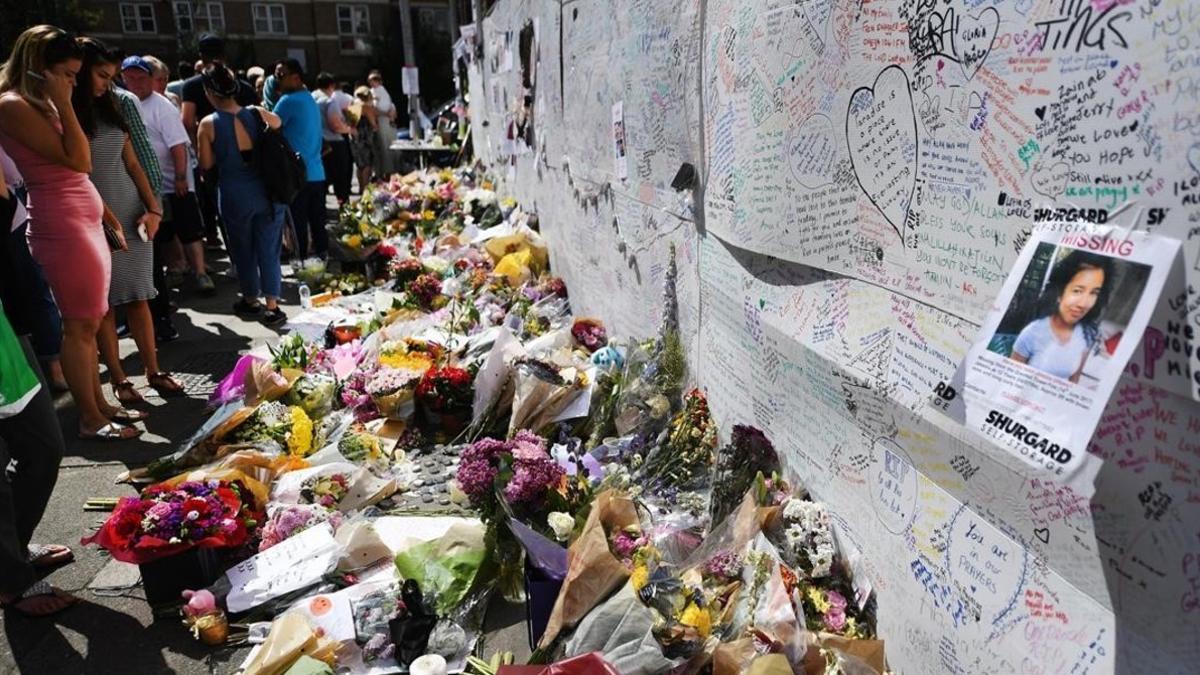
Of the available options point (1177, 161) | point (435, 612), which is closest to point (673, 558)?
point (435, 612)

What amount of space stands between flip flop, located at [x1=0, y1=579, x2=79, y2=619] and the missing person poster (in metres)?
3.49

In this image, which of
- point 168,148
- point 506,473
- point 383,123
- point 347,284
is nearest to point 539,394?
point 506,473

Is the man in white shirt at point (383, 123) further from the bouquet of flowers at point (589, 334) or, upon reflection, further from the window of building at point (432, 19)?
the window of building at point (432, 19)

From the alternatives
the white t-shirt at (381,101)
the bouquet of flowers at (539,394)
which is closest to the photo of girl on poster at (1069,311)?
the bouquet of flowers at (539,394)

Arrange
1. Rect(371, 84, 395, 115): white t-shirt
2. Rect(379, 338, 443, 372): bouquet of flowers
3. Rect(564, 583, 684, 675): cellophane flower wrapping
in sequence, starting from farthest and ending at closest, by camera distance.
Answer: Rect(371, 84, 395, 115): white t-shirt
Rect(379, 338, 443, 372): bouquet of flowers
Rect(564, 583, 684, 675): cellophane flower wrapping

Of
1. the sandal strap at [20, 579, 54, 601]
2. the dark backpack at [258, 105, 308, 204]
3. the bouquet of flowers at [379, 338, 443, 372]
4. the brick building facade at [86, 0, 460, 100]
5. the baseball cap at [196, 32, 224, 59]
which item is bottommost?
the sandal strap at [20, 579, 54, 601]

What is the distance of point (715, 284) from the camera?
Answer: 3.40 metres

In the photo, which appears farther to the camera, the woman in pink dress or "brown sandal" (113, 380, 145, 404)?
"brown sandal" (113, 380, 145, 404)

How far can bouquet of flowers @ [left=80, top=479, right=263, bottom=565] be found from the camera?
9.78 feet

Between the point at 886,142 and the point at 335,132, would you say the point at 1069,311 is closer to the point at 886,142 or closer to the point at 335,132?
the point at 886,142

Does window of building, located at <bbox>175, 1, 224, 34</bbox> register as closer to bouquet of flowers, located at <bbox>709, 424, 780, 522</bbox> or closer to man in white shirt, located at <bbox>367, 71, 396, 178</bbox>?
man in white shirt, located at <bbox>367, 71, 396, 178</bbox>

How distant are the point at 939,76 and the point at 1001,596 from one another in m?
1.30

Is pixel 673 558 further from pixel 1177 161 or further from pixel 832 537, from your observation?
pixel 1177 161

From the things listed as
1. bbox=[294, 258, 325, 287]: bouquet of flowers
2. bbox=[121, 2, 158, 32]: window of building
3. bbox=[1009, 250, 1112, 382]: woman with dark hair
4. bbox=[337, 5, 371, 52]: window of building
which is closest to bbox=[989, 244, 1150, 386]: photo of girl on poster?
bbox=[1009, 250, 1112, 382]: woman with dark hair
